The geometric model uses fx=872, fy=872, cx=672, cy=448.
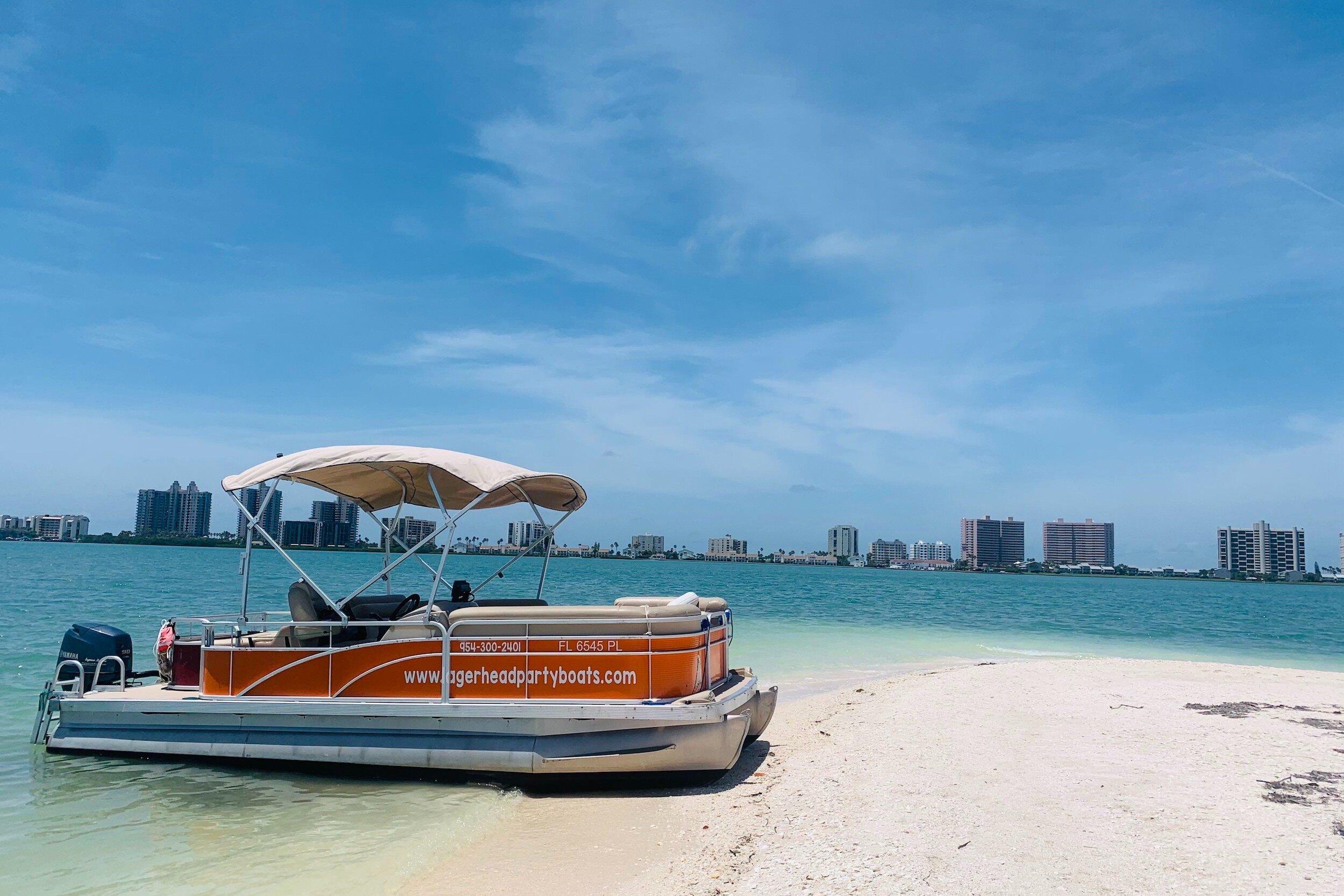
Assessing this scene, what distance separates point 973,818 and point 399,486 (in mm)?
7019

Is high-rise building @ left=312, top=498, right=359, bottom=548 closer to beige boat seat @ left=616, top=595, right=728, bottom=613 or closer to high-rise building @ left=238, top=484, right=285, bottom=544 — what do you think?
high-rise building @ left=238, top=484, right=285, bottom=544

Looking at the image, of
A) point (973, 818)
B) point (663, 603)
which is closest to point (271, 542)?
point (663, 603)

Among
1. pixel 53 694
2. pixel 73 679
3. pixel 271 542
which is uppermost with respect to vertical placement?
pixel 271 542

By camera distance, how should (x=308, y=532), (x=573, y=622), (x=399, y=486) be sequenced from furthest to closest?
(x=308, y=532) < (x=399, y=486) < (x=573, y=622)

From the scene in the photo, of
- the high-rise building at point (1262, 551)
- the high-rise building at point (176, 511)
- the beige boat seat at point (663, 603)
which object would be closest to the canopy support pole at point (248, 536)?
the beige boat seat at point (663, 603)

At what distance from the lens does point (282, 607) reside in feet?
102

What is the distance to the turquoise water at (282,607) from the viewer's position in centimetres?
640

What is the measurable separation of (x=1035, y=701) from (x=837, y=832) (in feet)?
22.8

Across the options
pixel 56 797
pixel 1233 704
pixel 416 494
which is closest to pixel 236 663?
pixel 56 797

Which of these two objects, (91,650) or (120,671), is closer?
(91,650)

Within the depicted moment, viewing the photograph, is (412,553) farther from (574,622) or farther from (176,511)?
(176,511)

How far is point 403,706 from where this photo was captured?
7.84 meters

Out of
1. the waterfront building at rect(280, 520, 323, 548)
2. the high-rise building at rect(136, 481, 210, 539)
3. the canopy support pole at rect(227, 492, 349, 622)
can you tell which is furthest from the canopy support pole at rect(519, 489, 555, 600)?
the high-rise building at rect(136, 481, 210, 539)

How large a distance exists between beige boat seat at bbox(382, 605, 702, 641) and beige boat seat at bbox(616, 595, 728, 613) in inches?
5.5
